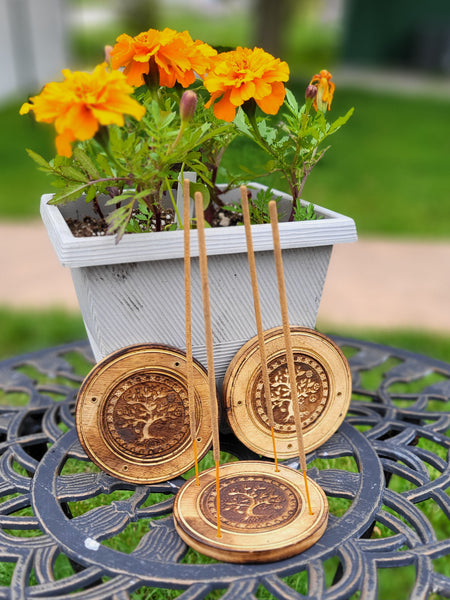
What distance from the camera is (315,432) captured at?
1.07m

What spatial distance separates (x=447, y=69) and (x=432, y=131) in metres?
4.29

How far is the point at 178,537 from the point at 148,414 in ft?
0.64

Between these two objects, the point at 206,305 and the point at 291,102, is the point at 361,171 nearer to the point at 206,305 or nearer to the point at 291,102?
the point at 291,102

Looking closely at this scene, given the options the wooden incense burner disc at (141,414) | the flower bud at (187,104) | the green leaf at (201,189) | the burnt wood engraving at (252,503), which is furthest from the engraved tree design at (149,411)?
the flower bud at (187,104)

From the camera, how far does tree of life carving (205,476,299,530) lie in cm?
85

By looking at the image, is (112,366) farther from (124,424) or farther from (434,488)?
(434,488)

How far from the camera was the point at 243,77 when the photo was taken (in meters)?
0.92

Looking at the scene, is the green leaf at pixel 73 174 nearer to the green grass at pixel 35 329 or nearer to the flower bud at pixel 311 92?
the flower bud at pixel 311 92

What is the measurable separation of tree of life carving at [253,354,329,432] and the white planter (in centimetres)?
7

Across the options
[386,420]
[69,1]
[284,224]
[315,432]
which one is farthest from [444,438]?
[69,1]

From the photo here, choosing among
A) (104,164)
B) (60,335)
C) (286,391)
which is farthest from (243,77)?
(60,335)

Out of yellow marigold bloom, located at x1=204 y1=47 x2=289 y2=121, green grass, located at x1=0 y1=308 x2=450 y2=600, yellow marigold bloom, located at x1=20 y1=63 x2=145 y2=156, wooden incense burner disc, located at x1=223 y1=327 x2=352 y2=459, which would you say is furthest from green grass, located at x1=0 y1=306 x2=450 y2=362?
yellow marigold bloom, located at x1=20 y1=63 x2=145 y2=156

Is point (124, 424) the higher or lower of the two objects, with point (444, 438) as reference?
higher

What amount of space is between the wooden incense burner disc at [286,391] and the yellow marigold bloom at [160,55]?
0.45m
